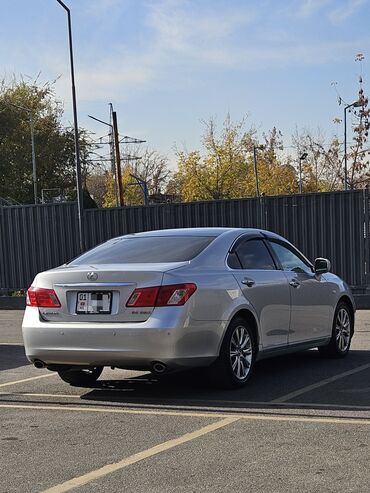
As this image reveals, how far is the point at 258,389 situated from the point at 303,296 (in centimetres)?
155

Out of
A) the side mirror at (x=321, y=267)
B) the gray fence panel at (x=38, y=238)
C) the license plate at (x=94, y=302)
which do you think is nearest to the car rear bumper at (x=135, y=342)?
the license plate at (x=94, y=302)

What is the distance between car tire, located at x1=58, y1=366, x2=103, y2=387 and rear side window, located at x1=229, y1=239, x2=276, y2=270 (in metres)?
1.82

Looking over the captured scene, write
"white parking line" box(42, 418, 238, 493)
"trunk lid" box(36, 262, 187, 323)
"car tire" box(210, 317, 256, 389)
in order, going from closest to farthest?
"white parking line" box(42, 418, 238, 493) < "trunk lid" box(36, 262, 187, 323) < "car tire" box(210, 317, 256, 389)

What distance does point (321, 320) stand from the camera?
30.2 ft

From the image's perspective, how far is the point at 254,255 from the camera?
8.40 meters

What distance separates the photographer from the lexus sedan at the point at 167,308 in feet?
23.1

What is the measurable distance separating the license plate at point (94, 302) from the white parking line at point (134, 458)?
1551 millimetres

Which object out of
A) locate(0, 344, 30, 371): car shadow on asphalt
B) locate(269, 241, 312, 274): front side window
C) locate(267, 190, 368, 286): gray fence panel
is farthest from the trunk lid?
locate(267, 190, 368, 286): gray fence panel

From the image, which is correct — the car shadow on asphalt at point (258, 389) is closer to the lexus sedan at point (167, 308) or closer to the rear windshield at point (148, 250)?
the lexus sedan at point (167, 308)

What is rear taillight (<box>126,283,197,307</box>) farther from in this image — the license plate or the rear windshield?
the rear windshield

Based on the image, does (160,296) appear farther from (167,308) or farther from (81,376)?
(81,376)

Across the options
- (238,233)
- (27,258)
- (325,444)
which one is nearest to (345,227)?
(27,258)

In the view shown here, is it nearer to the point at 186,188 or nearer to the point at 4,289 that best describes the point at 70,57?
the point at 4,289

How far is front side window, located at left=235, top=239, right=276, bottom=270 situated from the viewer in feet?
26.8
